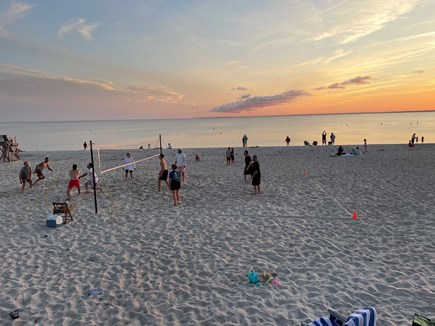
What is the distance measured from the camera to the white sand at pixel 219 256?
4.88 meters

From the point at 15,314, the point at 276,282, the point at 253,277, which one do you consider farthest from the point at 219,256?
the point at 15,314

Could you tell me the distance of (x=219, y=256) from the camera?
6762 millimetres

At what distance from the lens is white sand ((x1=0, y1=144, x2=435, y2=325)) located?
4883 mm

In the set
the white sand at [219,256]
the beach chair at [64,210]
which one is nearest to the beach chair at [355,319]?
the white sand at [219,256]

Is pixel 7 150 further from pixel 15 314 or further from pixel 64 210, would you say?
pixel 15 314

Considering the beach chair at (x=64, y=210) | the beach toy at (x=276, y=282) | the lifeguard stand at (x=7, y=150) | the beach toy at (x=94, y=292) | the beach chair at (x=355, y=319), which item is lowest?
the beach toy at (x=276, y=282)

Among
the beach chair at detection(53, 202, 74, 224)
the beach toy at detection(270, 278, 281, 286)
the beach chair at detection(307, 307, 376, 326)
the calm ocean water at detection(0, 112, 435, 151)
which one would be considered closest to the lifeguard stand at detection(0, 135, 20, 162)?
the calm ocean water at detection(0, 112, 435, 151)

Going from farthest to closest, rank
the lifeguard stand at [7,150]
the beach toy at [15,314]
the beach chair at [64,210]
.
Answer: the lifeguard stand at [7,150]
the beach chair at [64,210]
the beach toy at [15,314]

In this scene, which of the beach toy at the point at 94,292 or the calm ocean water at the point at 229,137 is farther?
the calm ocean water at the point at 229,137

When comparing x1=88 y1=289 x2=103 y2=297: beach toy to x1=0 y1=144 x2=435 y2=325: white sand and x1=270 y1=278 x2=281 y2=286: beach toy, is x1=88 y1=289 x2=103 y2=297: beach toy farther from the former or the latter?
x1=270 y1=278 x2=281 y2=286: beach toy

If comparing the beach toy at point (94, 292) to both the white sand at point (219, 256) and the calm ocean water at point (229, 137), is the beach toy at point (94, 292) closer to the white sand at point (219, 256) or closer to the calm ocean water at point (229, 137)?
the white sand at point (219, 256)

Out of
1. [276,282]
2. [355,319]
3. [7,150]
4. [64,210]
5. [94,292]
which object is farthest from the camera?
[7,150]

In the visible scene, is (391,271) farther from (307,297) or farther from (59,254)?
(59,254)

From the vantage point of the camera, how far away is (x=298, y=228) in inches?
330
